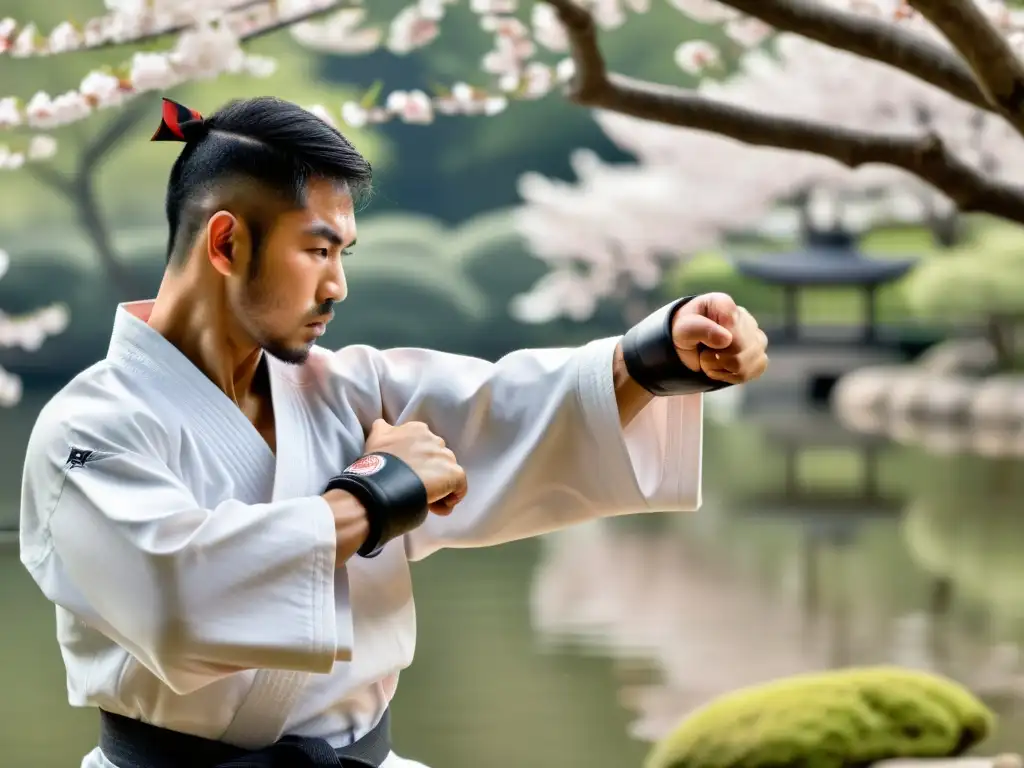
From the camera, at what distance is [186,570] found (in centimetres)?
105

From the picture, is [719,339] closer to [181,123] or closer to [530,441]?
[530,441]

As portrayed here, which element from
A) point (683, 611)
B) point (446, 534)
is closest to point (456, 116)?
point (683, 611)

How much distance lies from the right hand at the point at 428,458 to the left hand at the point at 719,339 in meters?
0.23

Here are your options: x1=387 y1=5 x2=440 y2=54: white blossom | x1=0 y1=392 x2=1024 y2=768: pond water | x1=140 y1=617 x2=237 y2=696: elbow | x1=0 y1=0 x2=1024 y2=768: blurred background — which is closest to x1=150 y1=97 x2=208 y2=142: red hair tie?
x1=140 y1=617 x2=237 y2=696: elbow

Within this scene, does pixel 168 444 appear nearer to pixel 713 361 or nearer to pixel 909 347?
pixel 713 361

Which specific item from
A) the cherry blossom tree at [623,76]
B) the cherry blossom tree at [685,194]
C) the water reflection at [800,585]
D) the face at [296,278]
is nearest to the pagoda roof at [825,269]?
the cherry blossom tree at [685,194]

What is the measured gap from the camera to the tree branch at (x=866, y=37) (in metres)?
1.91

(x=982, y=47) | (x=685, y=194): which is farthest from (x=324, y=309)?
(x=685, y=194)

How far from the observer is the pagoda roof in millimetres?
13539

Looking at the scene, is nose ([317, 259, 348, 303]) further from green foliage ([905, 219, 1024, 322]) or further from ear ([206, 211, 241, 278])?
green foliage ([905, 219, 1024, 322])

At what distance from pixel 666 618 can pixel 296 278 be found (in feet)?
13.1

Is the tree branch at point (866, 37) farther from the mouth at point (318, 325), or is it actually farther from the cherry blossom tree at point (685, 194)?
the cherry blossom tree at point (685, 194)

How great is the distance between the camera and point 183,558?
105cm

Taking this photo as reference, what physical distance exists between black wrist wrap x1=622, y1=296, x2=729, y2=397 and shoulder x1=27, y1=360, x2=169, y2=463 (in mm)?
424
